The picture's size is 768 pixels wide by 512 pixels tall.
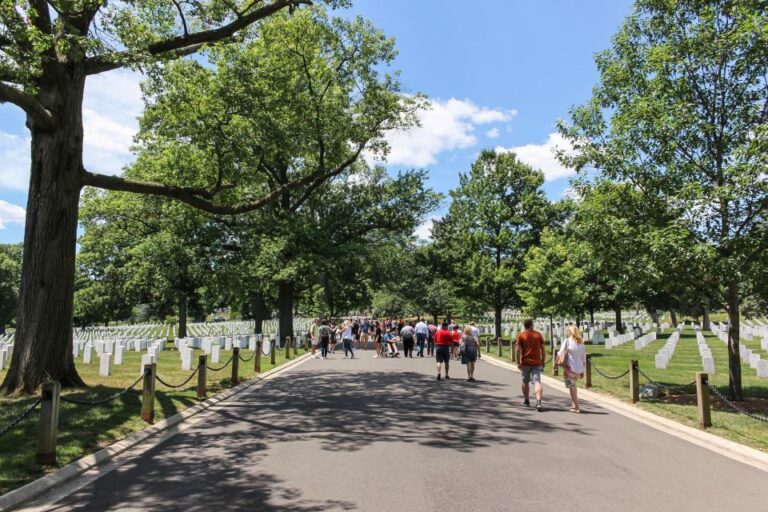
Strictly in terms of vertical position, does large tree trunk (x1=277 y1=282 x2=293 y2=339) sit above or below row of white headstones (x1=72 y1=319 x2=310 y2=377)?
above

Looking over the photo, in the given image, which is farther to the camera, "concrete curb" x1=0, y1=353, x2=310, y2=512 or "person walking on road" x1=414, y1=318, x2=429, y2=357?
"person walking on road" x1=414, y1=318, x2=429, y2=357

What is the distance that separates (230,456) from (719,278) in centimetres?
932

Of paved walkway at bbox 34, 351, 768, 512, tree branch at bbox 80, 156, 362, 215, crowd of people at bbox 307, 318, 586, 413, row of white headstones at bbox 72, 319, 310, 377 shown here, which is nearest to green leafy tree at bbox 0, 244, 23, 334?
row of white headstones at bbox 72, 319, 310, 377

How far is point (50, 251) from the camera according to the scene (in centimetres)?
1077

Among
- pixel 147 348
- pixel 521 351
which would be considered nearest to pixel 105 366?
pixel 521 351

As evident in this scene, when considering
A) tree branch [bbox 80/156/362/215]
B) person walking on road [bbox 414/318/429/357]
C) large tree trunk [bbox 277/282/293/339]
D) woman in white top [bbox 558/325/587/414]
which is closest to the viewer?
woman in white top [bbox 558/325/587/414]

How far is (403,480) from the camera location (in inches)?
215

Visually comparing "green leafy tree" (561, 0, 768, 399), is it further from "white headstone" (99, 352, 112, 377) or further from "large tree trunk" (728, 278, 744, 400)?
"white headstone" (99, 352, 112, 377)

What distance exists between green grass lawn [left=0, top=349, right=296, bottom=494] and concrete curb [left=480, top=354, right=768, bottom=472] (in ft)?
27.1

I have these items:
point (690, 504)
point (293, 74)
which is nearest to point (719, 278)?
point (690, 504)

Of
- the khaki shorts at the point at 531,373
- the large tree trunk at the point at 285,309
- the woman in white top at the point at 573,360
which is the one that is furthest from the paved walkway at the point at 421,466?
the large tree trunk at the point at 285,309

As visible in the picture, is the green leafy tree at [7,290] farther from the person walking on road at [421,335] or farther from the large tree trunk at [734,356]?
the large tree trunk at [734,356]

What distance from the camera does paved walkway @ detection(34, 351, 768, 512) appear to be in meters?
4.89

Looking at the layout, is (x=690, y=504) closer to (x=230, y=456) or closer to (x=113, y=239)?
(x=230, y=456)
